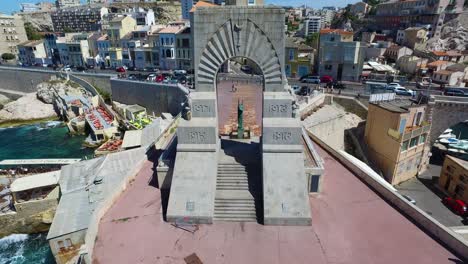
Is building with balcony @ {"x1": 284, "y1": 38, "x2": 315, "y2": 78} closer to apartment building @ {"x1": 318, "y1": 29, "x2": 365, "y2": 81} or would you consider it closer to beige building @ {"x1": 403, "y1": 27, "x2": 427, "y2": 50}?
apartment building @ {"x1": 318, "y1": 29, "x2": 365, "y2": 81}

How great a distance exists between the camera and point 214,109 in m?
13.6

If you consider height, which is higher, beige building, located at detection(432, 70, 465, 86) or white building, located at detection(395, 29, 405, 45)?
white building, located at detection(395, 29, 405, 45)

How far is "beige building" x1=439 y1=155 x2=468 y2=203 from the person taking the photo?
2427cm

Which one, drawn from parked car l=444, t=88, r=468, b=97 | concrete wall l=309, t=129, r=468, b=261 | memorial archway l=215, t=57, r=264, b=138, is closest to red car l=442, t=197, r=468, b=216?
parked car l=444, t=88, r=468, b=97

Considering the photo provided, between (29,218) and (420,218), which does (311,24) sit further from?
(29,218)

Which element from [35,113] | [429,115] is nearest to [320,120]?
[429,115]

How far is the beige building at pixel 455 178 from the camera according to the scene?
24266mm

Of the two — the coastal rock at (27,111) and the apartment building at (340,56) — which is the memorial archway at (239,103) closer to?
the apartment building at (340,56)

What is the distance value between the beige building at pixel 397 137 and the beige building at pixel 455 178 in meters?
2.45

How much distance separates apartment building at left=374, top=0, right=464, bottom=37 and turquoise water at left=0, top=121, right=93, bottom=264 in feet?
252

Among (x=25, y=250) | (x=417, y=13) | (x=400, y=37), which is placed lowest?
(x=25, y=250)

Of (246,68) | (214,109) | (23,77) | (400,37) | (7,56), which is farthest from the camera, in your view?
(7,56)

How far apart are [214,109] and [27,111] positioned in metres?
43.4

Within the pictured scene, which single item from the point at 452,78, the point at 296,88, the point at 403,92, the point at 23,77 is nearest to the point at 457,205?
the point at 403,92
